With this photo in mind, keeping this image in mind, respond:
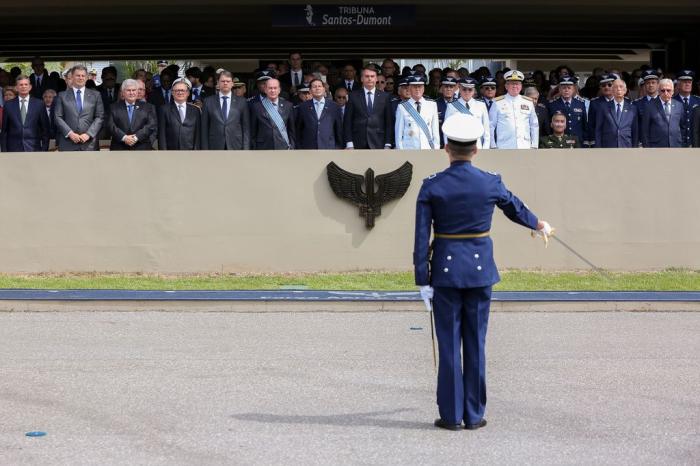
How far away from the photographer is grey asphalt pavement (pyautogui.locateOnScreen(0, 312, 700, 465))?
735cm

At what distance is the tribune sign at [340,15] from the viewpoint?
2311 centimetres

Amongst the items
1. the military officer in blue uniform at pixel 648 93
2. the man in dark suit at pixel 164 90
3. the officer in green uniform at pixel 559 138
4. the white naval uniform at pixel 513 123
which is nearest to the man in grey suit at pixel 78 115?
the man in dark suit at pixel 164 90

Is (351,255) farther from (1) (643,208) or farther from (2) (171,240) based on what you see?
(1) (643,208)

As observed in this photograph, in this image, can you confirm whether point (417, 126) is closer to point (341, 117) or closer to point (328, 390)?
point (341, 117)

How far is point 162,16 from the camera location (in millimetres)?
24719

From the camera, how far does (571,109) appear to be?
1744 centimetres

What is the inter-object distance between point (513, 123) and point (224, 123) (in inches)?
139

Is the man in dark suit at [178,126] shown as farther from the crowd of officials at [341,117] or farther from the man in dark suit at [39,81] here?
the man in dark suit at [39,81]

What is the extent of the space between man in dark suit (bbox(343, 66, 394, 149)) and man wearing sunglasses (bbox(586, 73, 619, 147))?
8.48 ft

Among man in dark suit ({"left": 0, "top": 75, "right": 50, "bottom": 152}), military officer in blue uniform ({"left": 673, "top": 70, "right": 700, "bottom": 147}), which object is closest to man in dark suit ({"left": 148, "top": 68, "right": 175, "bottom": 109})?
man in dark suit ({"left": 0, "top": 75, "right": 50, "bottom": 152})

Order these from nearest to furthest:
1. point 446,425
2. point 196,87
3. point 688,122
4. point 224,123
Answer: point 446,425, point 224,123, point 688,122, point 196,87

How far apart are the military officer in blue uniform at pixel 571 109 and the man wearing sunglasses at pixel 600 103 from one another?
0.11 metres

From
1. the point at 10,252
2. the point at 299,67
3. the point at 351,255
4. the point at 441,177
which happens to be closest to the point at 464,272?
the point at 441,177

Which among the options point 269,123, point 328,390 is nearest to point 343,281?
point 269,123
